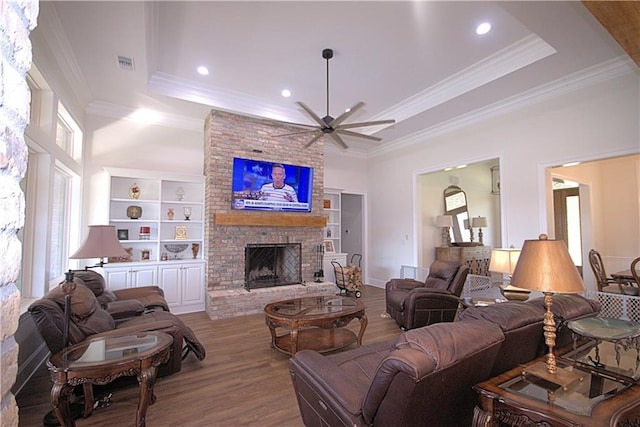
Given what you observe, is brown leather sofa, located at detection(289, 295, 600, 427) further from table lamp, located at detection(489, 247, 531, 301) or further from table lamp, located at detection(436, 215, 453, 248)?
table lamp, located at detection(436, 215, 453, 248)

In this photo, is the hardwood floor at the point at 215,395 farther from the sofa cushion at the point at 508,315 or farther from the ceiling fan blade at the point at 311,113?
the ceiling fan blade at the point at 311,113

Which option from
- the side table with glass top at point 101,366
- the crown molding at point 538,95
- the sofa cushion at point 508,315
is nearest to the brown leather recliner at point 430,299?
the sofa cushion at point 508,315

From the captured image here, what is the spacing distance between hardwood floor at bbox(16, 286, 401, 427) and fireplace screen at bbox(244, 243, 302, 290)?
1.96 m

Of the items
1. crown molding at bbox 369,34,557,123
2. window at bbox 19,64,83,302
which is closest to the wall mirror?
crown molding at bbox 369,34,557,123

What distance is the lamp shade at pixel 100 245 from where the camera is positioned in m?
2.56

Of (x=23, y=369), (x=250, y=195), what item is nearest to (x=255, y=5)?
(x=250, y=195)

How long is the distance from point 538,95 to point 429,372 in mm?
4977

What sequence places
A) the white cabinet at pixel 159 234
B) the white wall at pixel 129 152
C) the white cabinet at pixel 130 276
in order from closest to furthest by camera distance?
1. the white cabinet at pixel 130 276
2. the white cabinet at pixel 159 234
3. the white wall at pixel 129 152

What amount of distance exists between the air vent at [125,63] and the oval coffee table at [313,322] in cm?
348

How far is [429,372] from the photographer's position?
49.0 inches

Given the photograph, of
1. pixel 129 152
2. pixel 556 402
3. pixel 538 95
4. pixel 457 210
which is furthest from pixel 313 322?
pixel 457 210

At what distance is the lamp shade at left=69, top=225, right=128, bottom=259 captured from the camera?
2564 mm

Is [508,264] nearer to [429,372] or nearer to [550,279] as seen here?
[550,279]

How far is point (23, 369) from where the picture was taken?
2793 millimetres
